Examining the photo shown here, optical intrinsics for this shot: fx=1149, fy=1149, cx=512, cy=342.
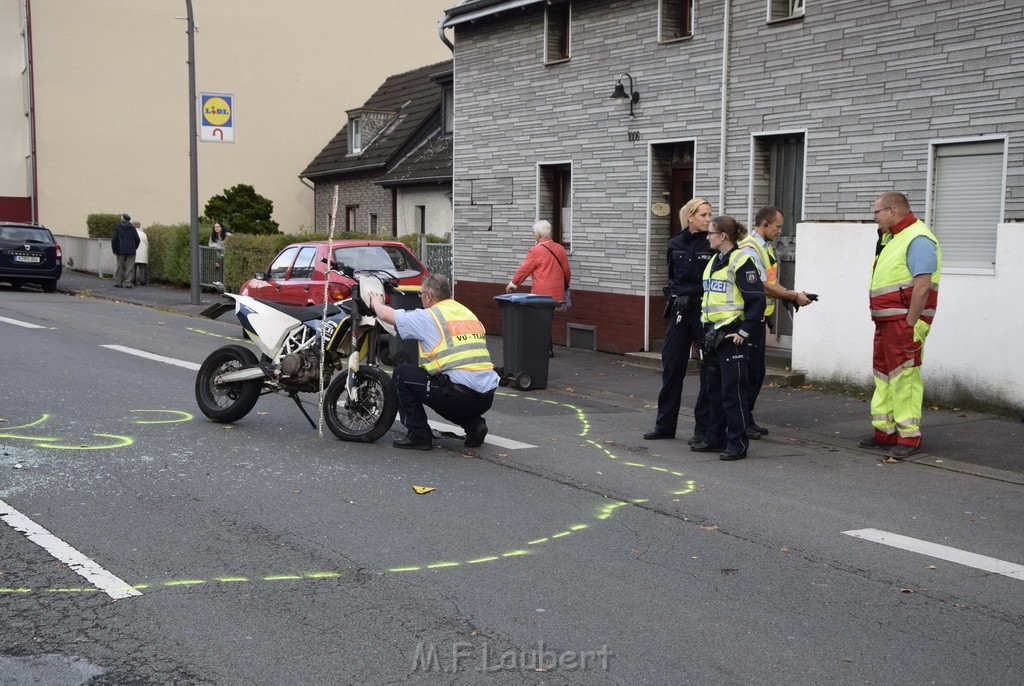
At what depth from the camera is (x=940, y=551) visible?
20.4 ft

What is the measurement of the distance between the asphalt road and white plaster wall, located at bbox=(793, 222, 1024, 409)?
251 cm

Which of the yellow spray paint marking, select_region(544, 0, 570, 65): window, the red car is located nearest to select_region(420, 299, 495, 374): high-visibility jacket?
the yellow spray paint marking

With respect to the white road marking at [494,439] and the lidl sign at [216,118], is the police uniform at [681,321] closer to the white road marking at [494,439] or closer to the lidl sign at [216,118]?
the white road marking at [494,439]

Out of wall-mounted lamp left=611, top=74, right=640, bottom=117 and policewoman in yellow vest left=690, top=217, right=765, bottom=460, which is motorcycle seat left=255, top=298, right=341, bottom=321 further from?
wall-mounted lamp left=611, top=74, right=640, bottom=117

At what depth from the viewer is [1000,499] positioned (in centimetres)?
762

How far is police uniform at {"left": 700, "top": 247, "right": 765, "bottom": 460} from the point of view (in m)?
8.74

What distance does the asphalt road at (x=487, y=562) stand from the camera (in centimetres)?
455

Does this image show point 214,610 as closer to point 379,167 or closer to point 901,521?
point 901,521

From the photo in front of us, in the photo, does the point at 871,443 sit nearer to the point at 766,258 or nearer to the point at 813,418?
the point at 813,418

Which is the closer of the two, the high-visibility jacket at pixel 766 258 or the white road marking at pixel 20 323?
the high-visibility jacket at pixel 766 258

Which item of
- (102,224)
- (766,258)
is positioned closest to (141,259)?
(102,224)

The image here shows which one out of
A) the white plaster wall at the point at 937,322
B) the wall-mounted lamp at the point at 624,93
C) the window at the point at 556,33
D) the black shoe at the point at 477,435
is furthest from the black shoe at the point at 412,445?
the window at the point at 556,33

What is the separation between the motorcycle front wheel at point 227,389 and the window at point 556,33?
9313 mm

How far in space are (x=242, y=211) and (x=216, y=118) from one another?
9.94 metres
